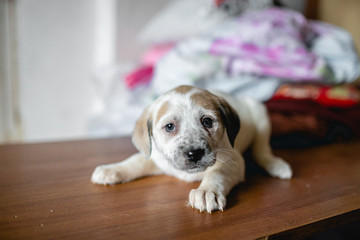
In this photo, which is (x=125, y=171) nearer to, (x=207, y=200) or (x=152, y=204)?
(x=152, y=204)

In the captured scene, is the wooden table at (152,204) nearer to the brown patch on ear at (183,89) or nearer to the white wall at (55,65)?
the brown patch on ear at (183,89)

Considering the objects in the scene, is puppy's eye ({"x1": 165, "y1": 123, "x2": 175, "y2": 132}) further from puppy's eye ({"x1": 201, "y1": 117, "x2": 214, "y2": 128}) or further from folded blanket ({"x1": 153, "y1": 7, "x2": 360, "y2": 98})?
folded blanket ({"x1": 153, "y1": 7, "x2": 360, "y2": 98})

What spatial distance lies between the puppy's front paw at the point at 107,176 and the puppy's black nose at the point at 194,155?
0.93ft

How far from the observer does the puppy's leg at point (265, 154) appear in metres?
1.21

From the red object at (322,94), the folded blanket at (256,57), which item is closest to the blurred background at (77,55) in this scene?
the folded blanket at (256,57)

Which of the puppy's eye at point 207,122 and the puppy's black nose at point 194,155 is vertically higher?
the puppy's eye at point 207,122

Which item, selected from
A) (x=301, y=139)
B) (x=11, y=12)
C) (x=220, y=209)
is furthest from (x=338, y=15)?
(x=11, y=12)

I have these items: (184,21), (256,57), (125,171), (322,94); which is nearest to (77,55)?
(184,21)

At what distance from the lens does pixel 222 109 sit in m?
1.06

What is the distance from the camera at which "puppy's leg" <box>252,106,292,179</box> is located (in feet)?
3.96

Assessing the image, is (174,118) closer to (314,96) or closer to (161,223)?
(161,223)

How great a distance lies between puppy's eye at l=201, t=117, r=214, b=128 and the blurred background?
1.15 m

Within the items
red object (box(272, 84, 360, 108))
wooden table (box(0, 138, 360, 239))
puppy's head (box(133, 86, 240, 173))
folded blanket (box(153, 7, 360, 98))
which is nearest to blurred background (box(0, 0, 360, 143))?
folded blanket (box(153, 7, 360, 98))

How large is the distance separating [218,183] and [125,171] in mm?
342
